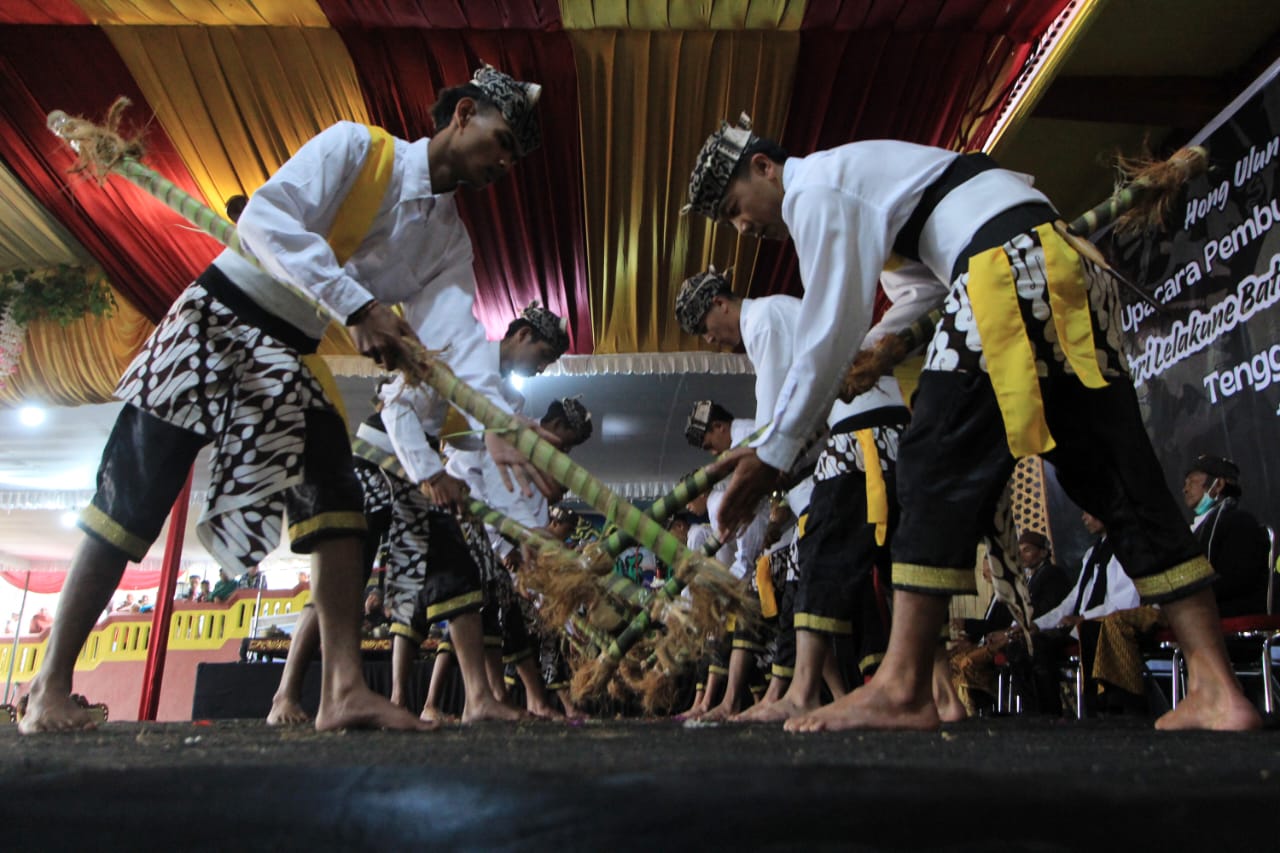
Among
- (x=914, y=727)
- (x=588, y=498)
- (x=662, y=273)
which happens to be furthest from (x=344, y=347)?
(x=914, y=727)

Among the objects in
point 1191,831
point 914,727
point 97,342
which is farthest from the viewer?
point 97,342

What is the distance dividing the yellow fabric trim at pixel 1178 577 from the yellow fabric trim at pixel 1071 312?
0.32 m

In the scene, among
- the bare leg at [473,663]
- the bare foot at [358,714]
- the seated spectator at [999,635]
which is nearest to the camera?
the bare foot at [358,714]

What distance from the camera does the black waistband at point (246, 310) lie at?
1685 millimetres

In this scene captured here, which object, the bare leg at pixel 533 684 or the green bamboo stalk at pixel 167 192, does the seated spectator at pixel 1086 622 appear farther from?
the green bamboo stalk at pixel 167 192

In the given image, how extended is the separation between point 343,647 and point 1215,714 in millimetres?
1407

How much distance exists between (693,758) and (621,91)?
3837 millimetres

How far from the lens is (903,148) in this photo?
63.4 inches

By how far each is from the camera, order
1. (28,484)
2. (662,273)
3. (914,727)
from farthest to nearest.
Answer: (28,484), (662,273), (914,727)

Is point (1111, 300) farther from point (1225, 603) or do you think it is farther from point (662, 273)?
point (662, 273)

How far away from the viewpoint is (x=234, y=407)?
1637mm

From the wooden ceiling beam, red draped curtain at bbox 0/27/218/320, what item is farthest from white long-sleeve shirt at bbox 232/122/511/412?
the wooden ceiling beam

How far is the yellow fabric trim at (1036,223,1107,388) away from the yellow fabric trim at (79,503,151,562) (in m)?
1.60

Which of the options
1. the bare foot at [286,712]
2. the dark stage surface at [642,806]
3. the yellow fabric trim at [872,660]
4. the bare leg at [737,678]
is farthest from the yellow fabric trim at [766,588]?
the dark stage surface at [642,806]
